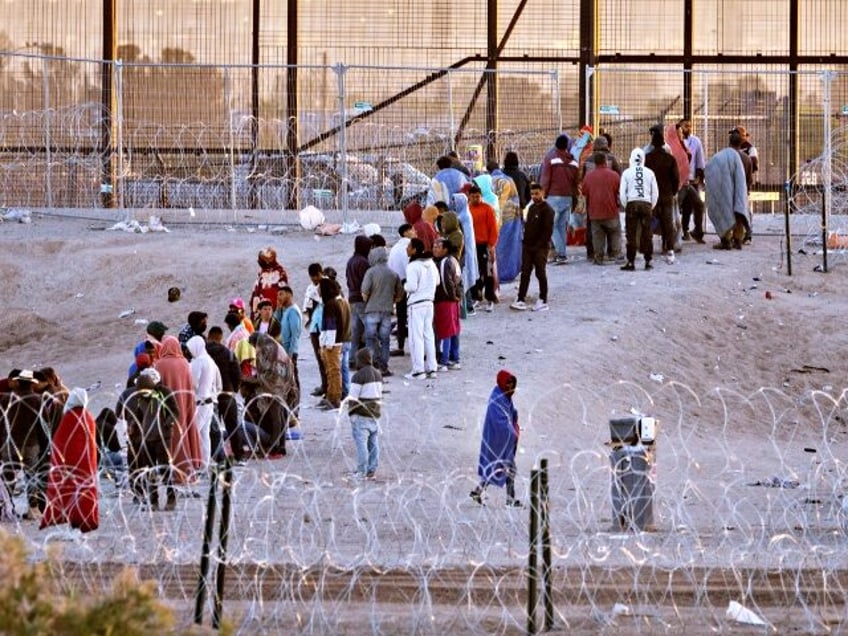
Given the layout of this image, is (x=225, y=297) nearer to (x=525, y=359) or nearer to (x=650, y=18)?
(x=525, y=359)

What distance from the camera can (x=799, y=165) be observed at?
30.2 m

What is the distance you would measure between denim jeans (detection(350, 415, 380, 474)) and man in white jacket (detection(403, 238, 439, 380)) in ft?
11.6

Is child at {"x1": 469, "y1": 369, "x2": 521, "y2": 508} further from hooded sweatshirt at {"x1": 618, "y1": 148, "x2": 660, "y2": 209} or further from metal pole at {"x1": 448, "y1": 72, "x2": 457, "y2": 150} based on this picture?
metal pole at {"x1": 448, "y1": 72, "x2": 457, "y2": 150}

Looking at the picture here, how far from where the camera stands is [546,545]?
11.7 m

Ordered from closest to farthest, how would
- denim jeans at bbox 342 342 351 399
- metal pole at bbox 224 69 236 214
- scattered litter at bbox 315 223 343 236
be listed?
1. denim jeans at bbox 342 342 351 399
2. scattered litter at bbox 315 223 343 236
3. metal pole at bbox 224 69 236 214

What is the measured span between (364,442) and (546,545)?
462cm

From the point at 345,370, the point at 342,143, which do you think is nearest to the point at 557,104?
the point at 342,143

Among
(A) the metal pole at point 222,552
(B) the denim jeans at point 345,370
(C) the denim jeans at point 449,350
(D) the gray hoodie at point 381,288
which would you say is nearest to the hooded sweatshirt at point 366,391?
(B) the denim jeans at point 345,370

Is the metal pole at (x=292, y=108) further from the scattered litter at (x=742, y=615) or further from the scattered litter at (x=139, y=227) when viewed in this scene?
Answer: the scattered litter at (x=742, y=615)

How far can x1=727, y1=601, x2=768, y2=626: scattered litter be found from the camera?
1222 cm

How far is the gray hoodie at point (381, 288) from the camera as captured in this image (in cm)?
1981

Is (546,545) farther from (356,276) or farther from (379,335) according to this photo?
(356,276)

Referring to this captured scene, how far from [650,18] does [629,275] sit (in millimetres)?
9709

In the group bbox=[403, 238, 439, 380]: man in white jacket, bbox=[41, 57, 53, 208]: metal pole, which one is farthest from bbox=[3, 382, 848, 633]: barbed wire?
bbox=[41, 57, 53, 208]: metal pole
